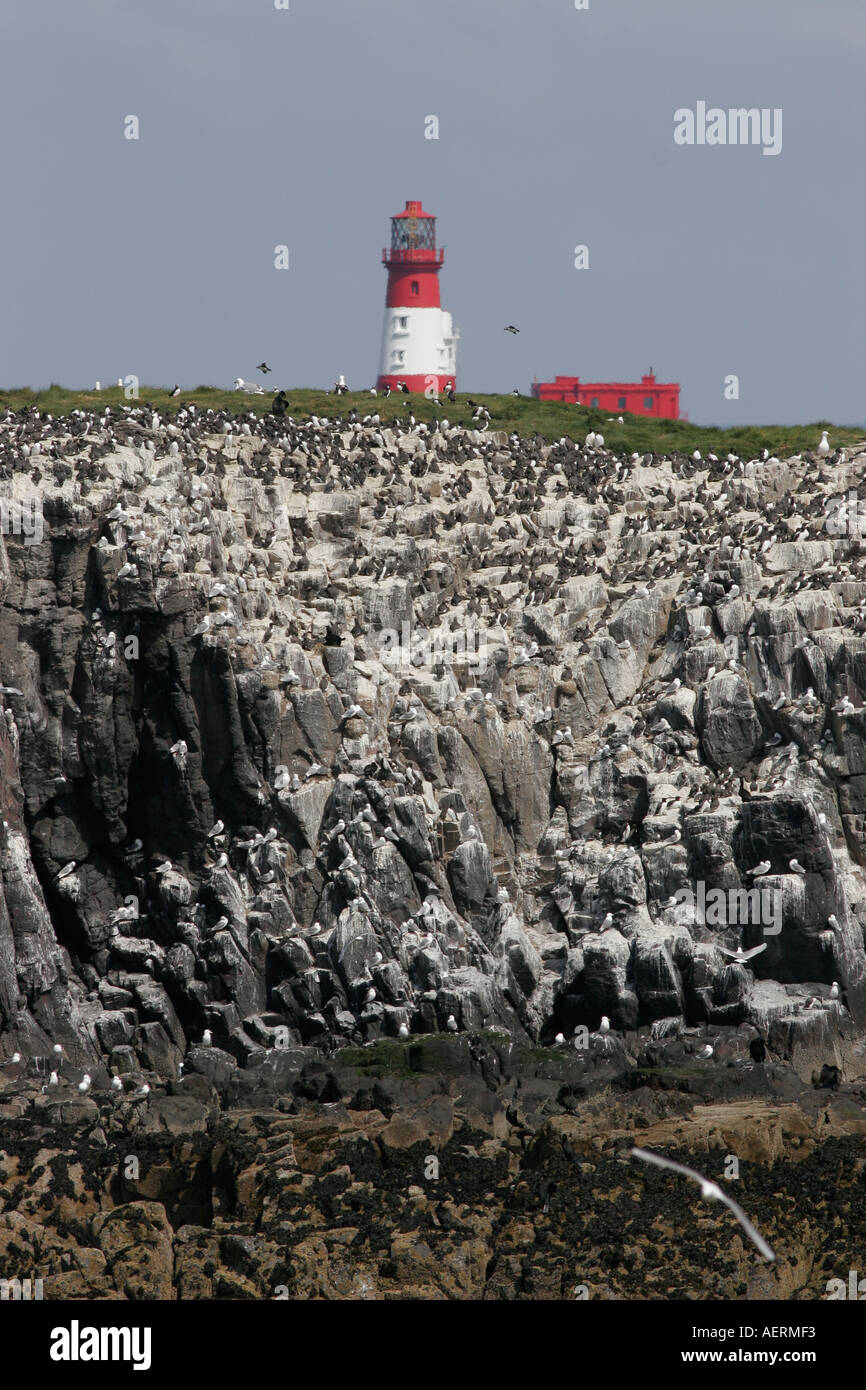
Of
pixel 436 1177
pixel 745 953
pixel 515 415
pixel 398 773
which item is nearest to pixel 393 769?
pixel 398 773

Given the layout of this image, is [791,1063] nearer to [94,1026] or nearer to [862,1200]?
[862,1200]

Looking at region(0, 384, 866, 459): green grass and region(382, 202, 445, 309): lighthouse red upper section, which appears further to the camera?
region(382, 202, 445, 309): lighthouse red upper section

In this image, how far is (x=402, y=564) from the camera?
76000 millimetres

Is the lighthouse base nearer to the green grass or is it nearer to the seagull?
the green grass

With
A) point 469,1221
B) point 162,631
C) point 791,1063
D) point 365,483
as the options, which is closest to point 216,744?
point 162,631

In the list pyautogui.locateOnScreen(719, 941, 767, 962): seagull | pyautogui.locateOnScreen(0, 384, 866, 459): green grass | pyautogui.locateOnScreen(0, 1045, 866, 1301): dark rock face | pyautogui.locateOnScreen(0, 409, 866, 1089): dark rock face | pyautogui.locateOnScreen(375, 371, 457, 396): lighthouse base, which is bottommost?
pyautogui.locateOnScreen(0, 1045, 866, 1301): dark rock face

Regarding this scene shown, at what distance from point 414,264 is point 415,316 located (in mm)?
2482

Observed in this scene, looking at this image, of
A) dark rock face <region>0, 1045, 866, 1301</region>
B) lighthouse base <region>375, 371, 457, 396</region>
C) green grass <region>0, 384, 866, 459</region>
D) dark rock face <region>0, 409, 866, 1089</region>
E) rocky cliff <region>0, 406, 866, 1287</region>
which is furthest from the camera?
lighthouse base <region>375, 371, 457, 396</region>

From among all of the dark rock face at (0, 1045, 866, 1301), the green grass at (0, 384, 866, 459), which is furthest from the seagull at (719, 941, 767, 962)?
the green grass at (0, 384, 866, 459)

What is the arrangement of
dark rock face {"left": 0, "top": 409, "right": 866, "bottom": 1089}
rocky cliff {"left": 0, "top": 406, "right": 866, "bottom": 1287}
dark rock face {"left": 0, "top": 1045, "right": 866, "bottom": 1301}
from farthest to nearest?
dark rock face {"left": 0, "top": 409, "right": 866, "bottom": 1089} → rocky cliff {"left": 0, "top": 406, "right": 866, "bottom": 1287} → dark rock face {"left": 0, "top": 1045, "right": 866, "bottom": 1301}

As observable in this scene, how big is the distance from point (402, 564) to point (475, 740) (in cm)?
767

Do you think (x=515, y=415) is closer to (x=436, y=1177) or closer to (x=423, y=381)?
(x=423, y=381)

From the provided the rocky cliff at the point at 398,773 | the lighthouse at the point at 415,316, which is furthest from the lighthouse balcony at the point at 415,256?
the rocky cliff at the point at 398,773

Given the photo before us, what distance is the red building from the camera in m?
114
